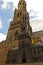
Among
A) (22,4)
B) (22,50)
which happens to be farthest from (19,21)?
(22,50)

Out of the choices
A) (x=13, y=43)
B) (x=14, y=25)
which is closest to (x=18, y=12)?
(x=14, y=25)

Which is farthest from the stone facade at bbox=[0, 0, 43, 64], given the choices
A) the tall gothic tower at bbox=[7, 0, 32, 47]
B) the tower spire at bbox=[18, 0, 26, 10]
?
the tower spire at bbox=[18, 0, 26, 10]

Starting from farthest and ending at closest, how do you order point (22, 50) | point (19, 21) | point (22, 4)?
1. point (22, 4)
2. point (19, 21)
3. point (22, 50)

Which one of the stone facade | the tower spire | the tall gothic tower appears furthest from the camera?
the tower spire

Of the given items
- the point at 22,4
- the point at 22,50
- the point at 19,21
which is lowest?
the point at 22,50

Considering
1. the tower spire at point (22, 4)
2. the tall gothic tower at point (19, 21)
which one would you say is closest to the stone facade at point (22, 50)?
the tall gothic tower at point (19, 21)

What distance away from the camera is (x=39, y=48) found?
29328mm

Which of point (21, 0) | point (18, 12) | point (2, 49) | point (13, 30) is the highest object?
point (21, 0)

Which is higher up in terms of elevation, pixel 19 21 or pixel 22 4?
pixel 22 4

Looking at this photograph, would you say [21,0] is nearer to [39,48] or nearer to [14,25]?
[14,25]

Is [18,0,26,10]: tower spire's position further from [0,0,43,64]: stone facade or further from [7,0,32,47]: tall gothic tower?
[0,0,43,64]: stone facade

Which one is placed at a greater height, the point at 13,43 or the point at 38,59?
the point at 13,43

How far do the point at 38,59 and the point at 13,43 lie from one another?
20.0 m

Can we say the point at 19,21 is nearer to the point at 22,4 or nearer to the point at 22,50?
the point at 22,4
